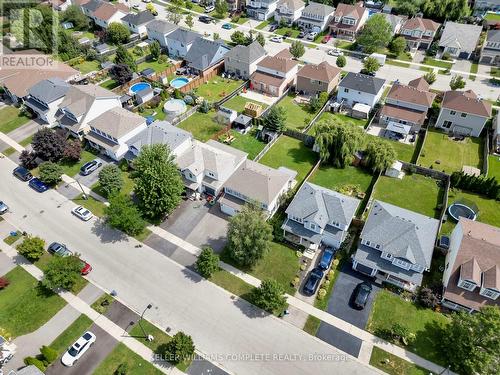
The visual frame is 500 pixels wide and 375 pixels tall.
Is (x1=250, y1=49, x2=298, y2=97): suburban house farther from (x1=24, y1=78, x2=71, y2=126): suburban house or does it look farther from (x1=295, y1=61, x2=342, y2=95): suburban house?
(x1=24, y1=78, x2=71, y2=126): suburban house

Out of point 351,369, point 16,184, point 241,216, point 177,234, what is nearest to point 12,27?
point 16,184

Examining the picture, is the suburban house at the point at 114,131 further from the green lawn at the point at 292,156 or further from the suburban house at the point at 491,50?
the suburban house at the point at 491,50

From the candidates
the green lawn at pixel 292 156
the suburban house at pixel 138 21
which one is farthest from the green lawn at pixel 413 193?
the suburban house at pixel 138 21

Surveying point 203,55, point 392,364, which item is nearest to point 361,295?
point 392,364

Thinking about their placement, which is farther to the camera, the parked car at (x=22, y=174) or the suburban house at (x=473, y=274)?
the parked car at (x=22, y=174)

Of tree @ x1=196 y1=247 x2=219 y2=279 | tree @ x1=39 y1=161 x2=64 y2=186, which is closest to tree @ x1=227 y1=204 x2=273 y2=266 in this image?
tree @ x1=196 y1=247 x2=219 y2=279

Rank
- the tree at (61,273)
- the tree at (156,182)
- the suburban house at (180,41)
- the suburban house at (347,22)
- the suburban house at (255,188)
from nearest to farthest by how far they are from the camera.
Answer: the tree at (61,273) → the tree at (156,182) → the suburban house at (255,188) → the suburban house at (180,41) → the suburban house at (347,22)

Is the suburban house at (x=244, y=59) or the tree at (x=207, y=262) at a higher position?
the suburban house at (x=244, y=59)
